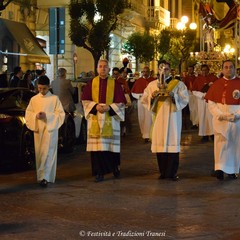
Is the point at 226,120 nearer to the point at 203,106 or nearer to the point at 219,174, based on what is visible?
the point at 219,174

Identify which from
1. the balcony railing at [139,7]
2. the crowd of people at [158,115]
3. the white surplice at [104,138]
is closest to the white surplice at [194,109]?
the crowd of people at [158,115]

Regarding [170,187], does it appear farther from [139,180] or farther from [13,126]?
[13,126]

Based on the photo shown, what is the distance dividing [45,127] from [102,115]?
0.94m

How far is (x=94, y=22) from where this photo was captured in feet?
92.3

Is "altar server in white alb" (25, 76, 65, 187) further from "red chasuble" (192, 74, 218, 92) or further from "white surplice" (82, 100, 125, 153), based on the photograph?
"red chasuble" (192, 74, 218, 92)

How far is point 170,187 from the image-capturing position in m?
10.6

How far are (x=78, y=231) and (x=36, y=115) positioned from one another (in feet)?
11.1

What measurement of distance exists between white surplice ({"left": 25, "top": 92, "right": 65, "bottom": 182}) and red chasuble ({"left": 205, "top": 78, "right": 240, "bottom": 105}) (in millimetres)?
2420

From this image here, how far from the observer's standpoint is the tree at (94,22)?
27.5m

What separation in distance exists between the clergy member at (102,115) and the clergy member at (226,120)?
149 cm

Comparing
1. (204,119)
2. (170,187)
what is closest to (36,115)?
(170,187)

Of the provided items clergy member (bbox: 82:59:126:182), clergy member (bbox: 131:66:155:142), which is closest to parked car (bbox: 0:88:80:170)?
clergy member (bbox: 82:59:126:182)

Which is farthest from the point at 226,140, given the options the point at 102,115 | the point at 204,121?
the point at 204,121

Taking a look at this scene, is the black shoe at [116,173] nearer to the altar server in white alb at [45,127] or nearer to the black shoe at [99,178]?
the black shoe at [99,178]
